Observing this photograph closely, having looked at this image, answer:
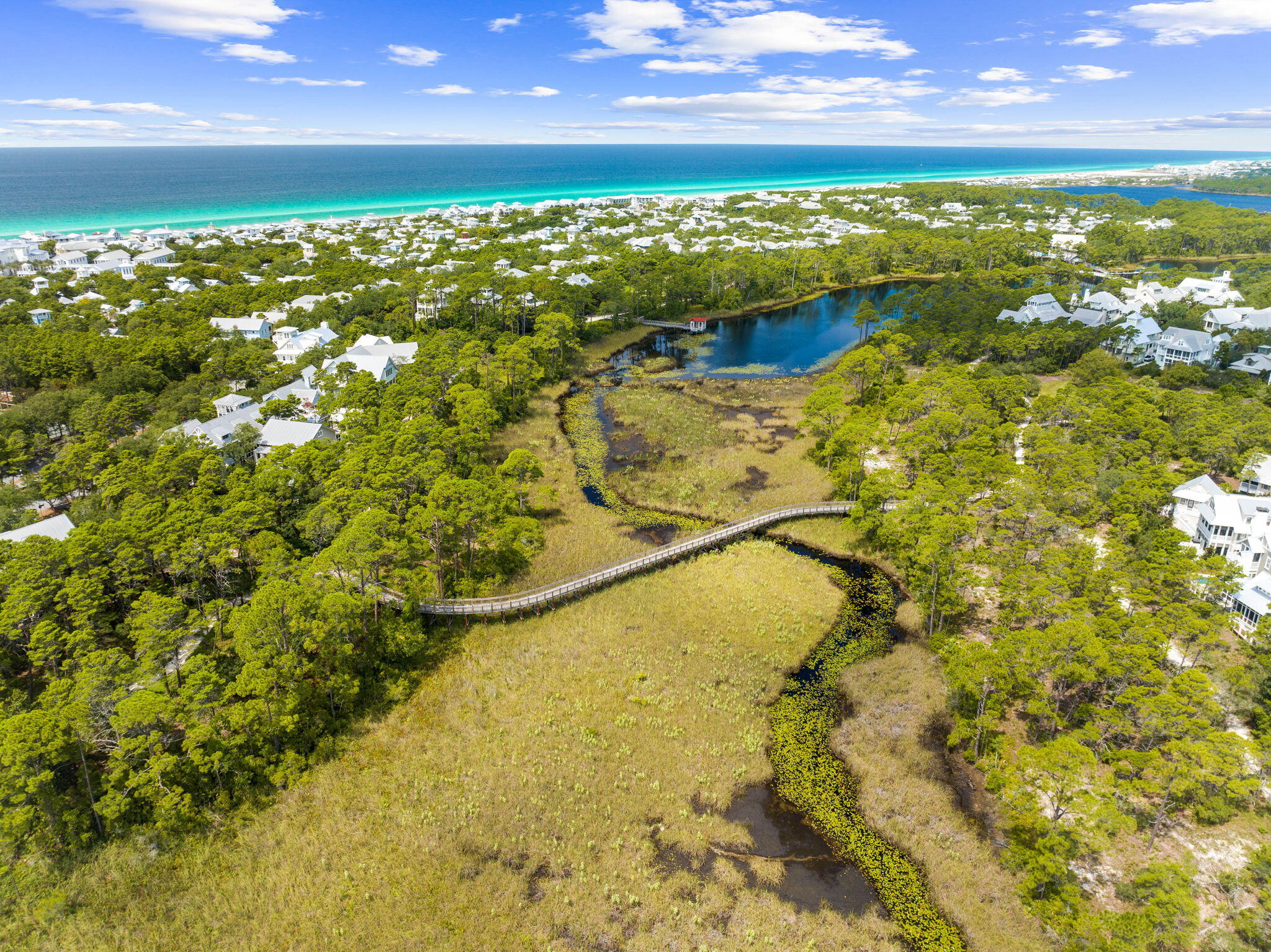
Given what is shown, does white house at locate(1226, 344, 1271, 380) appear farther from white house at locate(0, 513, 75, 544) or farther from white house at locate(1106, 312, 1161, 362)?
white house at locate(0, 513, 75, 544)

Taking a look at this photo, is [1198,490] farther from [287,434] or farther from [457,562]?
[287,434]

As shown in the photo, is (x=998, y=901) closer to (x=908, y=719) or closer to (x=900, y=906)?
(x=900, y=906)

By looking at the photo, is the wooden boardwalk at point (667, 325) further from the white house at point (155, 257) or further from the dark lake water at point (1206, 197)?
the dark lake water at point (1206, 197)

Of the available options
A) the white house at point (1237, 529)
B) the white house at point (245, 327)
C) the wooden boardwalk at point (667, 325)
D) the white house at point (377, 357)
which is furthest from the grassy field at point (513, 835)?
the wooden boardwalk at point (667, 325)

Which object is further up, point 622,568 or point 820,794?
point 622,568

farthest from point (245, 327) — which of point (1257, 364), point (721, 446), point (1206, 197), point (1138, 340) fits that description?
point (1206, 197)

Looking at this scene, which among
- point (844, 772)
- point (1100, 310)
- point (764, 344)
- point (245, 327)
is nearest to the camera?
point (844, 772)
